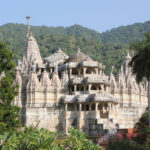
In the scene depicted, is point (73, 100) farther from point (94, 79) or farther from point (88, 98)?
point (94, 79)

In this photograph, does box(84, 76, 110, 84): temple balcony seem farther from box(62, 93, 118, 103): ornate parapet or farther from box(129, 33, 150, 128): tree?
box(129, 33, 150, 128): tree

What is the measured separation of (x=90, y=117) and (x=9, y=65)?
782 inches

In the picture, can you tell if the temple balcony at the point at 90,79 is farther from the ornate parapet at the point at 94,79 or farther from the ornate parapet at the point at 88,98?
the ornate parapet at the point at 88,98

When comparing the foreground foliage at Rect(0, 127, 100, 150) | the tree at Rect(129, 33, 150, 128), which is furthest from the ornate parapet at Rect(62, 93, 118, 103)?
the foreground foliage at Rect(0, 127, 100, 150)

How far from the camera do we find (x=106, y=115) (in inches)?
2382

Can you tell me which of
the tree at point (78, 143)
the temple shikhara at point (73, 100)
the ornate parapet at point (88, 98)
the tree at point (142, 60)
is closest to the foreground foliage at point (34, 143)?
the tree at point (78, 143)

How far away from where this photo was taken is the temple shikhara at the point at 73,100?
197 feet

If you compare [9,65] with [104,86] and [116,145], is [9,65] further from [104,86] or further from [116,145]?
[104,86]

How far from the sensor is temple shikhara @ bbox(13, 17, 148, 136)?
59906 millimetres

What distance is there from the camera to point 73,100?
201 ft

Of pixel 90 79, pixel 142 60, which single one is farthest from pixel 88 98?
pixel 142 60

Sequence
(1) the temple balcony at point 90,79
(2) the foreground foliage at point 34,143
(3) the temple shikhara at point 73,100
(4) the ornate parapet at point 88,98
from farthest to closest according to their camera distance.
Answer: (1) the temple balcony at point 90,79, (3) the temple shikhara at point 73,100, (4) the ornate parapet at point 88,98, (2) the foreground foliage at point 34,143

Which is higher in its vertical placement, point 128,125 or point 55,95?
point 55,95

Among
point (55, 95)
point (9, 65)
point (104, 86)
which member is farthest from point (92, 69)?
point (9, 65)
